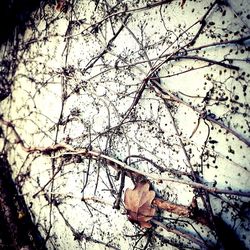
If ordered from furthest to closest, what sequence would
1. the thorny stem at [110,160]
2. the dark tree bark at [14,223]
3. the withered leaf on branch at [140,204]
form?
the dark tree bark at [14,223] → the withered leaf on branch at [140,204] → the thorny stem at [110,160]

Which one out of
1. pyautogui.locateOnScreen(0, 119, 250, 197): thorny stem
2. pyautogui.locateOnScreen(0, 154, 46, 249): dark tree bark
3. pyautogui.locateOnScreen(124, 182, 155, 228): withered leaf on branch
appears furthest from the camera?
pyautogui.locateOnScreen(0, 154, 46, 249): dark tree bark

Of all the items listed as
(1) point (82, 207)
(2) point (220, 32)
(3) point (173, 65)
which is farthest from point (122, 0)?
(1) point (82, 207)

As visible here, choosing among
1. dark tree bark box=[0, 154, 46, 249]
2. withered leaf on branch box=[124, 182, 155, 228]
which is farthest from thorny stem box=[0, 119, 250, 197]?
dark tree bark box=[0, 154, 46, 249]

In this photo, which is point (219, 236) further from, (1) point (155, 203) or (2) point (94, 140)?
(2) point (94, 140)

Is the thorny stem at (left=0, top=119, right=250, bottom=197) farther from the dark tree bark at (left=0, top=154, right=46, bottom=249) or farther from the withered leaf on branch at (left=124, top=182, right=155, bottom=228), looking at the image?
the dark tree bark at (left=0, top=154, right=46, bottom=249)

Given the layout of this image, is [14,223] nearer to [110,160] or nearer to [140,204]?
[110,160]

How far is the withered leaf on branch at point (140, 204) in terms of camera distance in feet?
5.31

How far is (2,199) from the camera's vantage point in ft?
8.45

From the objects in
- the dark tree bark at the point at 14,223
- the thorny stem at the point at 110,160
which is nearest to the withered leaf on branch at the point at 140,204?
the thorny stem at the point at 110,160

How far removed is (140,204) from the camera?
1.65 meters

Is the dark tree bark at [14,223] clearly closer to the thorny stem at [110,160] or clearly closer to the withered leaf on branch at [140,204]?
the thorny stem at [110,160]

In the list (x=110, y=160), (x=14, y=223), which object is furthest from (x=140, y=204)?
(x=14, y=223)

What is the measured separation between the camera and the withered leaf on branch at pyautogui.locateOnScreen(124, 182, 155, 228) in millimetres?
1617

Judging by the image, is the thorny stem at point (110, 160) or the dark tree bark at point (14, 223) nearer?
the thorny stem at point (110, 160)
